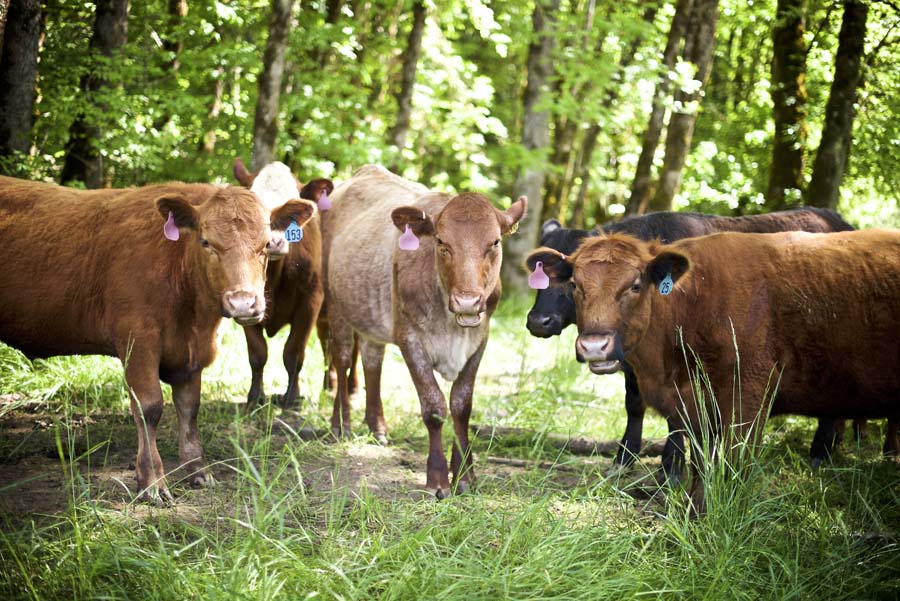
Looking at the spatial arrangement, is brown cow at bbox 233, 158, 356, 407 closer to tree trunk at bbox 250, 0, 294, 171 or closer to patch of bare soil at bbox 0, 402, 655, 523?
patch of bare soil at bbox 0, 402, 655, 523

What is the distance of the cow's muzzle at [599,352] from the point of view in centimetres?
518

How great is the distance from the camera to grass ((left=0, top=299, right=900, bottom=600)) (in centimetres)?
361

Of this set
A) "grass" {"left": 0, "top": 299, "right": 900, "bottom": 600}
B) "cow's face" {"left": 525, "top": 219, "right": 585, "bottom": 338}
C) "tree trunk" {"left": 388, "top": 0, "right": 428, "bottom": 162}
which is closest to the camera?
"grass" {"left": 0, "top": 299, "right": 900, "bottom": 600}

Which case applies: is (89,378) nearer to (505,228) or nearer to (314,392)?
(314,392)

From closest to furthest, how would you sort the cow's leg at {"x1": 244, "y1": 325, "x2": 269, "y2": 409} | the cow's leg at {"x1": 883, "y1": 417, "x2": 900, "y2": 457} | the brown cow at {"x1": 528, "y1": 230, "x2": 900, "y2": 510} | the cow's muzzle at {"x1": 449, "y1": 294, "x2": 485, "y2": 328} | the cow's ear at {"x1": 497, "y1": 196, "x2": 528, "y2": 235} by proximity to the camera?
the brown cow at {"x1": 528, "y1": 230, "x2": 900, "y2": 510}, the cow's muzzle at {"x1": 449, "y1": 294, "x2": 485, "y2": 328}, the cow's ear at {"x1": 497, "y1": 196, "x2": 528, "y2": 235}, the cow's leg at {"x1": 883, "y1": 417, "x2": 900, "y2": 457}, the cow's leg at {"x1": 244, "y1": 325, "x2": 269, "y2": 409}

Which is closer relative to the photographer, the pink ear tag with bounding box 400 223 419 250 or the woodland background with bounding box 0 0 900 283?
the pink ear tag with bounding box 400 223 419 250

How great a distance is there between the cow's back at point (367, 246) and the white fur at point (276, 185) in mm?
482

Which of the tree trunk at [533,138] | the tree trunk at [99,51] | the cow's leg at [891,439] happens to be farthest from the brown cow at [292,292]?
the tree trunk at [533,138]

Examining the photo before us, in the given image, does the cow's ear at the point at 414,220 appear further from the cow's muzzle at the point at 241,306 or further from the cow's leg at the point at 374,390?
the cow's leg at the point at 374,390

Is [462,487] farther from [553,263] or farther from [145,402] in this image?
[145,402]

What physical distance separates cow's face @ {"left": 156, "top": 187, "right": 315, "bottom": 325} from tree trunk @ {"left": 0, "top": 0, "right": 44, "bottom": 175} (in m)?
3.35

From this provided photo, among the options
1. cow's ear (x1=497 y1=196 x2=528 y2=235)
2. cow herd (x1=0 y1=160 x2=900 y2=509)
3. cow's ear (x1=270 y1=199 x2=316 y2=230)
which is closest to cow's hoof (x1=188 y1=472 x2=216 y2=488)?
cow herd (x1=0 y1=160 x2=900 y2=509)

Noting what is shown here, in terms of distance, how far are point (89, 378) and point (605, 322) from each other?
472 centimetres

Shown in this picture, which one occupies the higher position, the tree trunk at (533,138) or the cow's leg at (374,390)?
the tree trunk at (533,138)
